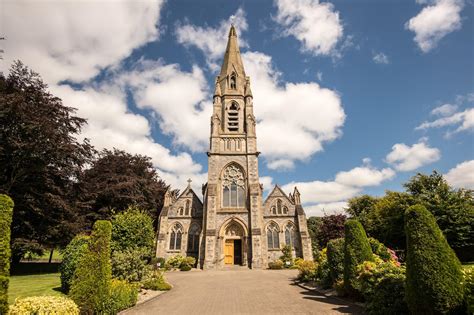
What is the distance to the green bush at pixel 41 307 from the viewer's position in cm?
539

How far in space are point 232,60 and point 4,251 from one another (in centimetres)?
3647

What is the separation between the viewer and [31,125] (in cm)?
1625

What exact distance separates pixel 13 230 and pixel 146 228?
11130mm

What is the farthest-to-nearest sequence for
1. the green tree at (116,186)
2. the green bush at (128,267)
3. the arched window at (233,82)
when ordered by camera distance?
the arched window at (233,82) → the green tree at (116,186) → the green bush at (128,267)

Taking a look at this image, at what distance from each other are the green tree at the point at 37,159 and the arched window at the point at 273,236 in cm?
1940

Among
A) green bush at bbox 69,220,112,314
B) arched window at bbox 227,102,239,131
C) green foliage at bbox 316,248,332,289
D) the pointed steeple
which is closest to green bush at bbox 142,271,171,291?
green bush at bbox 69,220,112,314

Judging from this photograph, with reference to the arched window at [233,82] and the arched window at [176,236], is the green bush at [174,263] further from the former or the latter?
the arched window at [233,82]

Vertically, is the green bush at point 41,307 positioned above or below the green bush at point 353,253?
below

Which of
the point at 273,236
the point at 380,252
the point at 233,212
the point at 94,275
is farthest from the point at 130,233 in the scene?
the point at 273,236

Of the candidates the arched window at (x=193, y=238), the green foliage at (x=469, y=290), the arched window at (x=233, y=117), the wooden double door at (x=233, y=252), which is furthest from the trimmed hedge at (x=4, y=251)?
the arched window at (x=233, y=117)

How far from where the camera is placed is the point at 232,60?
37438 millimetres

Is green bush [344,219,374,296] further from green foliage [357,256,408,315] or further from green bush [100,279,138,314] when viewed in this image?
green bush [100,279,138,314]

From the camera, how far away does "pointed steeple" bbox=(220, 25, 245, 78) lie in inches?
1432

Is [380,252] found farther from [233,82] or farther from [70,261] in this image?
[233,82]
